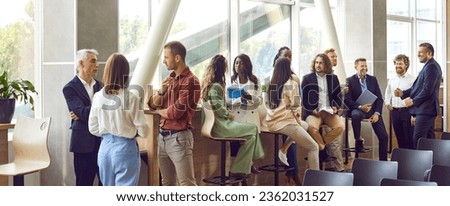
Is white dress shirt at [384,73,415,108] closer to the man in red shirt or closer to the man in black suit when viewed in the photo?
the man in black suit

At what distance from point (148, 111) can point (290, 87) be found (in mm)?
1610

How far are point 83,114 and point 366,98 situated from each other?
13.8 feet

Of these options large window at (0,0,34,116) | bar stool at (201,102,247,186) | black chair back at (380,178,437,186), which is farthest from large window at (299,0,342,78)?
black chair back at (380,178,437,186)

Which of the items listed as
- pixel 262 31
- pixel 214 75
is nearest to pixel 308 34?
pixel 262 31

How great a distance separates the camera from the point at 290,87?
20.9 ft

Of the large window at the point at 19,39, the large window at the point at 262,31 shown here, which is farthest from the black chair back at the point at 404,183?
the large window at the point at 262,31

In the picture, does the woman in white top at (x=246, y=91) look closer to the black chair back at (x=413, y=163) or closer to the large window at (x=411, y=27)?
the black chair back at (x=413, y=163)

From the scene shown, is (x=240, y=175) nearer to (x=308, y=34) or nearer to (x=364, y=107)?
(x=364, y=107)

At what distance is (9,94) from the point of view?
5520 millimetres

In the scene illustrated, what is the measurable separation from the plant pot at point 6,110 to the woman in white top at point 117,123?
1255 mm

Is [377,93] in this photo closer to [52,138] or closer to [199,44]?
[199,44]

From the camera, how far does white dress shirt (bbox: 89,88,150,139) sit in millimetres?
4434
